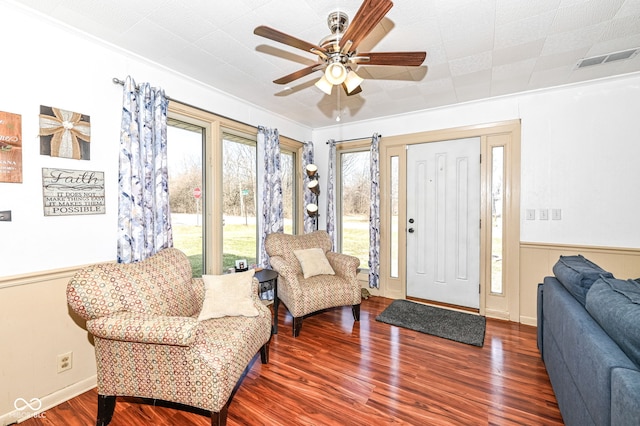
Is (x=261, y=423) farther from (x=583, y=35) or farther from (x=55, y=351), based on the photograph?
(x=583, y=35)

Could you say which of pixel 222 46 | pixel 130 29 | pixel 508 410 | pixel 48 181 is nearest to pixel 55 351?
pixel 48 181

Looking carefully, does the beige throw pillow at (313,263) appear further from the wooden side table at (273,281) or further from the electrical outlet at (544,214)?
the electrical outlet at (544,214)

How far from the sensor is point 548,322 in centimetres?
217

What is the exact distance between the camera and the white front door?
3.65m

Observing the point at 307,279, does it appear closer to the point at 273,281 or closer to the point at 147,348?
the point at 273,281

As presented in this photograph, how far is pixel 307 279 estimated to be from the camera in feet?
10.7

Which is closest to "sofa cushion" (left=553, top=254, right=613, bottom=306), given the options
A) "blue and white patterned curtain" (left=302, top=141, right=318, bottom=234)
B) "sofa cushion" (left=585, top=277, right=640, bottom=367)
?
"sofa cushion" (left=585, top=277, right=640, bottom=367)

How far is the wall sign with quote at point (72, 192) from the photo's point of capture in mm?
1984

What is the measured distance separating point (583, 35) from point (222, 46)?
9.17 ft

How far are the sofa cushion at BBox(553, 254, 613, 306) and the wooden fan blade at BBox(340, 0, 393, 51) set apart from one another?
6.43ft

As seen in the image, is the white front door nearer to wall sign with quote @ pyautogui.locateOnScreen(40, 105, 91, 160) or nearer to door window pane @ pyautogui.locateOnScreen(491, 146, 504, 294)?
door window pane @ pyautogui.locateOnScreen(491, 146, 504, 294)

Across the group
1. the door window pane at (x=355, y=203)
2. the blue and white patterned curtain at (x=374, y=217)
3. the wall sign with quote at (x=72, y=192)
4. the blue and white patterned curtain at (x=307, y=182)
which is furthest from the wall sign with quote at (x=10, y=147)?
the door window pane at (x=355, y=203)

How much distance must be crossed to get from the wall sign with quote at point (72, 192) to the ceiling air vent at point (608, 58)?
4.25 meters

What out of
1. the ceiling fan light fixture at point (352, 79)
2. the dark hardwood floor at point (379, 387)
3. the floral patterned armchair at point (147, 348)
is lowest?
the dark hardwood floor at point (379, 387)
